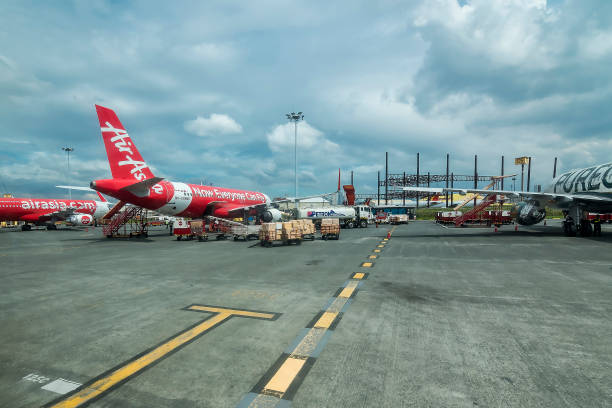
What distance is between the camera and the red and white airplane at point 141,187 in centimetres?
1886

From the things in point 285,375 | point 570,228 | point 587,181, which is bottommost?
point 285,375

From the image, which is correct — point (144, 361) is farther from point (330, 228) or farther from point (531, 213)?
point (531, 213)

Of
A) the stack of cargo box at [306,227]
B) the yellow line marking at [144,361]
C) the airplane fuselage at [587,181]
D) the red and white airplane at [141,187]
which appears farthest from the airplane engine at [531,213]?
the yellow line marking at [144,361]

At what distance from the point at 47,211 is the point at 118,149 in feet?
97.0

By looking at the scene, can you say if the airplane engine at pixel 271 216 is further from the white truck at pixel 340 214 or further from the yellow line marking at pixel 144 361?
the yellow line marking at pixel 144 361

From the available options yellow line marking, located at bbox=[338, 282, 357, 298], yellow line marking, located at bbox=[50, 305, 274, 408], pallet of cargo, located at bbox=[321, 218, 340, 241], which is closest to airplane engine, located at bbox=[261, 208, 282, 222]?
pallet of cargo, located at bbox=[321, 218, 340, 241]

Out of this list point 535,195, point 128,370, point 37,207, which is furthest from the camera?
point 37,207

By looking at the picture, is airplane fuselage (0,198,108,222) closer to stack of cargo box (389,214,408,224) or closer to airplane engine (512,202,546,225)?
stack of cargo box (389,214,408,224)

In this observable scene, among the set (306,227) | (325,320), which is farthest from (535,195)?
(325,320)

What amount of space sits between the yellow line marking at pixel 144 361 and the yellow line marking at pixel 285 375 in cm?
162

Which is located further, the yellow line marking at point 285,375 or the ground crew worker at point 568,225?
the ground crew worker at point 568,225

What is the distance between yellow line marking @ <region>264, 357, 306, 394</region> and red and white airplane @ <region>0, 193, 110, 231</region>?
152 ft

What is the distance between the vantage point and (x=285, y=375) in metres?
3.29

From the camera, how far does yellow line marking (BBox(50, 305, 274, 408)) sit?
2.92 m
